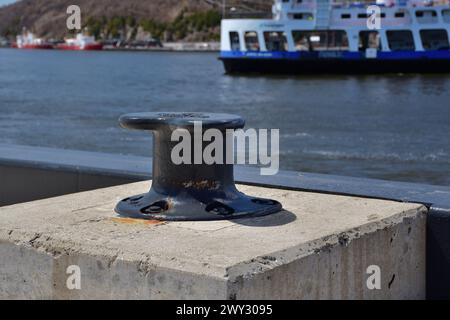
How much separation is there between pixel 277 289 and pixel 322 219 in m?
0.57

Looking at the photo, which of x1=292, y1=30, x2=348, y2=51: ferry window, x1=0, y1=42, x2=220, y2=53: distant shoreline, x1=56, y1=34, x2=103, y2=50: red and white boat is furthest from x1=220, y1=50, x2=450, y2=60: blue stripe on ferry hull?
x1=56, y1=34, x2=103, y2=50: red and white boat

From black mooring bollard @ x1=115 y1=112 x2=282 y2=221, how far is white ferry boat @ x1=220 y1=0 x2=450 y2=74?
50.3 meters

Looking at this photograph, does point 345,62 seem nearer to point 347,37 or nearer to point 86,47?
point 347,37

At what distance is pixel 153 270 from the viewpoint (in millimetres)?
2471

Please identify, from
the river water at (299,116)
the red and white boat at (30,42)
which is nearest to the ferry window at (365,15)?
the river water at (299,116)

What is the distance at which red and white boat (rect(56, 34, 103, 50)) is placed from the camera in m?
157

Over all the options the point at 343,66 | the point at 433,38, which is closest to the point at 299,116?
the point at 343,66

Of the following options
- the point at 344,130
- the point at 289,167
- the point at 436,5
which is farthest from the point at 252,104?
the point at 436,5

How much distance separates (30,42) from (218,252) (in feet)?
567

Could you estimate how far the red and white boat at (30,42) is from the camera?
16812 cm

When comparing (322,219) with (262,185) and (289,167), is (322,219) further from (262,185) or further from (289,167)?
(289,167)

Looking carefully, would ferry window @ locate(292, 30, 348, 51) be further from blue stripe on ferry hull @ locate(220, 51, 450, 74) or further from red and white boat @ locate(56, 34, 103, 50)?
red and white boat @ locate(56, 34, 103, 50)

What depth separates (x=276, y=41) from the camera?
189 ft

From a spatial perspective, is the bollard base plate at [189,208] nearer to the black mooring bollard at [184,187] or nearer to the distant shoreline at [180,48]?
the black mooring bollard at [184,187]
